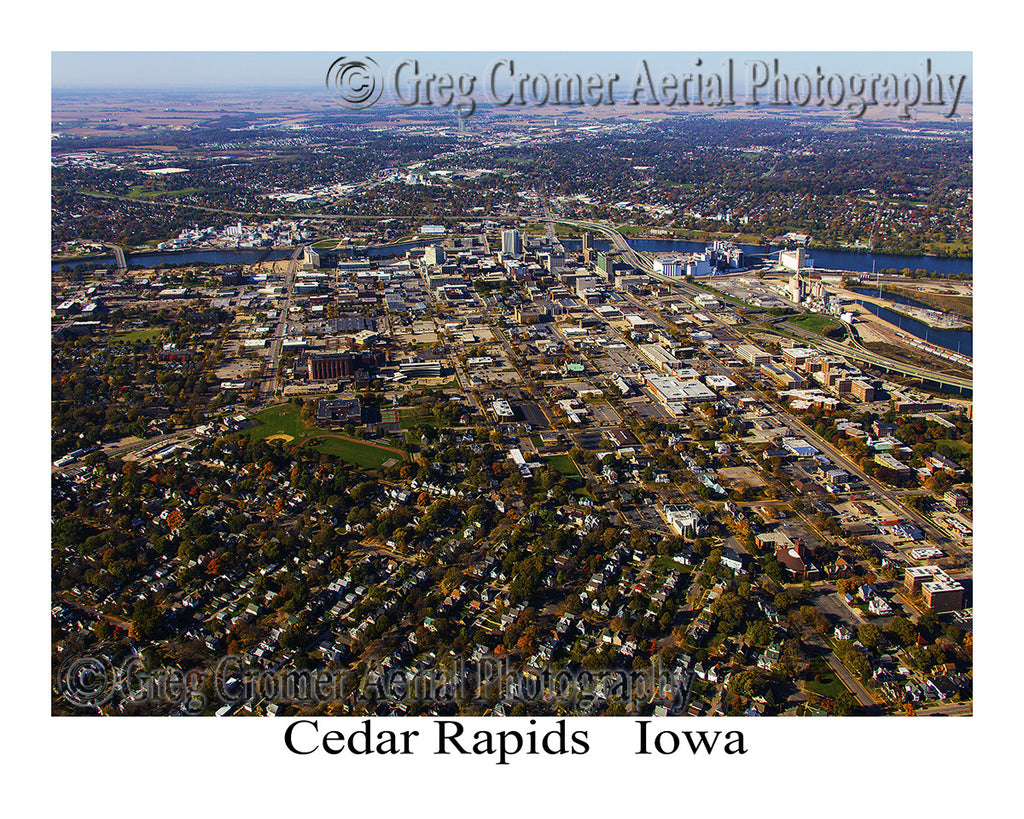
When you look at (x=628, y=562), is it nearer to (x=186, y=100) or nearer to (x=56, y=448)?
(x=56, y=448)

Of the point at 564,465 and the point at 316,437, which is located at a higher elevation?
the point at 316,437

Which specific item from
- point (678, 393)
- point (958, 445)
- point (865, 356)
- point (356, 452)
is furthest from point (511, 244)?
point (958, 445)

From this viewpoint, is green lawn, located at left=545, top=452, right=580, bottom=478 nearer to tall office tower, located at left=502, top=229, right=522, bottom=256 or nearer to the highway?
the highway

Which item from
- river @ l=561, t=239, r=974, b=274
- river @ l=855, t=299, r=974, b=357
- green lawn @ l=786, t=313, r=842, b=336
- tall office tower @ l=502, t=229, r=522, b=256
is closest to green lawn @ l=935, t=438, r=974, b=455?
river @ l=855, t=299, r=974, b=357

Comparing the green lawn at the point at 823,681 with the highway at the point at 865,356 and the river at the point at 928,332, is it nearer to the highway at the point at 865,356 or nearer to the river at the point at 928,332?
the highway at the point at 865,356

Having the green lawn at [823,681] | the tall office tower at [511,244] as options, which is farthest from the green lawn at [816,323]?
the green lawn at [823,681]

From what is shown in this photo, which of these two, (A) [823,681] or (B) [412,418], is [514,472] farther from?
(A) [823,681]

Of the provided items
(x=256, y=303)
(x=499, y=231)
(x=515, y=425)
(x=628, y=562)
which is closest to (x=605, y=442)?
(x=515, y=425)
